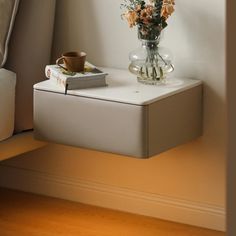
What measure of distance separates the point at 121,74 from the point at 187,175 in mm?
495

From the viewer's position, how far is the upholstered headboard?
9.08 feet

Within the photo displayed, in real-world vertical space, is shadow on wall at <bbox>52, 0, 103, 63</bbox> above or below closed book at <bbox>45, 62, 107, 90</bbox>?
above

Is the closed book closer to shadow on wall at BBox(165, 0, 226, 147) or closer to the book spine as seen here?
the book spine

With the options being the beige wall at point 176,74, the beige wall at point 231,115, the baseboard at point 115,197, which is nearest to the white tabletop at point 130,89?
the beige wall at point 176,74

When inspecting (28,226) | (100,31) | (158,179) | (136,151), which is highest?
(100,31)

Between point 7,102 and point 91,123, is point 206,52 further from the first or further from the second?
point 7,102

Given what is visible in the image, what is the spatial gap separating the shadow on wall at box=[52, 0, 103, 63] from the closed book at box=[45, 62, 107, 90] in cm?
31

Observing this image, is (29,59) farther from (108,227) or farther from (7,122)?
(108,227)

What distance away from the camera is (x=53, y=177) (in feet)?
10.3

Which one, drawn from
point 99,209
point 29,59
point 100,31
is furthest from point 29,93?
point 99,209

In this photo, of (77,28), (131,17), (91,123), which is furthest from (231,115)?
(77,28)

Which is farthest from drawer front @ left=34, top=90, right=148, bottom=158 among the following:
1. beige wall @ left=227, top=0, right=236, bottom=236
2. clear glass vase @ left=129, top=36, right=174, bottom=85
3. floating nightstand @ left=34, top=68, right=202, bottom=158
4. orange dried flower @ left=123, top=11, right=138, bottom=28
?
beige wall @ left=227, top=0, right=236, bottom=236

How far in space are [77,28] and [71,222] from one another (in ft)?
2.74

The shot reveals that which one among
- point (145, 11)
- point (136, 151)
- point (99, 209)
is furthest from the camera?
point (99, 209)
